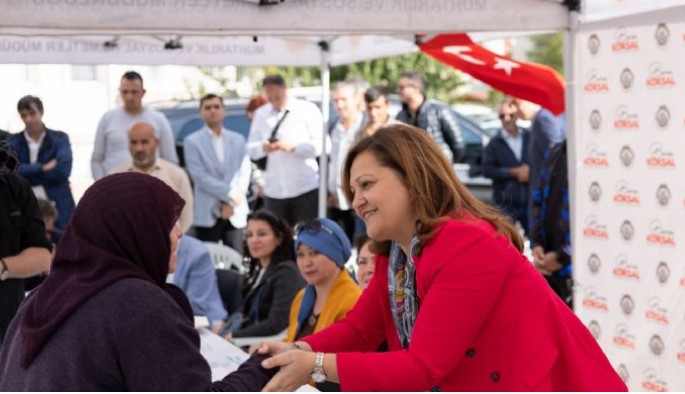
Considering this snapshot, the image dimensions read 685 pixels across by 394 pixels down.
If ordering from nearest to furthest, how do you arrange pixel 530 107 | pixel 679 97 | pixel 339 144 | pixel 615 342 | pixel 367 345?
pixel 367 345, pixel 679 97, pixel 615 342, pixel 530 107, pixel 339 144

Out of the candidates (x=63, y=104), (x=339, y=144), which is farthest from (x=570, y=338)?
(x=63, y=104)

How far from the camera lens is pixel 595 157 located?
19.9ft

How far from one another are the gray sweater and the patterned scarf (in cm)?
65

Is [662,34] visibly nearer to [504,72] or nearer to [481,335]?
[504,72]

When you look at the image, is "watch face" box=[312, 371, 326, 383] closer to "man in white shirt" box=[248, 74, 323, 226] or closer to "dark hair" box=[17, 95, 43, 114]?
"man in white shirt" box=[248, 74, 323, 226]

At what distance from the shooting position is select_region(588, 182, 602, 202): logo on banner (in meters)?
6.05

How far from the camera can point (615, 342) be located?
19.9ft

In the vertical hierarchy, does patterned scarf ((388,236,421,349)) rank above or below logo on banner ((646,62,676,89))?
below

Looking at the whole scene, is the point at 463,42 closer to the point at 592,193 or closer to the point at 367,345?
the point at 592,193

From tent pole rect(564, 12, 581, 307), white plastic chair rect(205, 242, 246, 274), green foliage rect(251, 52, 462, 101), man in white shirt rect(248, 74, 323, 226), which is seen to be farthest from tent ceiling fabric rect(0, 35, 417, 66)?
green foliage rect(251, 52, 462, 101)

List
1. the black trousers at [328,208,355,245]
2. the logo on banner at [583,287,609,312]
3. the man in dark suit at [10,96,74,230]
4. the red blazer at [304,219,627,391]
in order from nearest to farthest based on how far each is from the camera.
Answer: the red blazer at [304,219,627,391] < the logo on banner at [583,287,609,312] < the man in dark suit at [10,96,74,230] < the black trousers at [328,208,355,245]

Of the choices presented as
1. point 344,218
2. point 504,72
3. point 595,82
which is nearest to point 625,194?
point 595,82

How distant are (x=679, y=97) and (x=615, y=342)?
1.43 metres

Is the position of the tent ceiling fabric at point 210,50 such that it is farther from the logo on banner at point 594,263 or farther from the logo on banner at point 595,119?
the logo on banner at point 594,263
